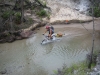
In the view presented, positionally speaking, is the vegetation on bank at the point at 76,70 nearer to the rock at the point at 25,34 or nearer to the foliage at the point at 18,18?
the rock at the point at 25,34

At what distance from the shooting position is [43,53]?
15.5 metres

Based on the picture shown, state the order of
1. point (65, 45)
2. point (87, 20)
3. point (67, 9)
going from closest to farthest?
point (65, 45) < point (87, 20) < point (67, 9)

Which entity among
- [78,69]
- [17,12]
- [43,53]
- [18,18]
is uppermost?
[17,12]

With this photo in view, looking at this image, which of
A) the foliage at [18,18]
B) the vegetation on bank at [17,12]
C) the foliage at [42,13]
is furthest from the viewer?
the foliage at [42,13]

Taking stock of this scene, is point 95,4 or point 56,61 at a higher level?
point 95,4

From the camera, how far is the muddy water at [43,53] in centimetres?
1371

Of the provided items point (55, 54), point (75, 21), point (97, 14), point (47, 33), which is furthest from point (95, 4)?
point (55, 54)

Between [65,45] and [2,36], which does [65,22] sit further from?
[2,36]

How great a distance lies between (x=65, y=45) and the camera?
16312 mm

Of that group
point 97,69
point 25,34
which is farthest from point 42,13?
point 97,69

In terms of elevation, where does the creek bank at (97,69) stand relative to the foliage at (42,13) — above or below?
below

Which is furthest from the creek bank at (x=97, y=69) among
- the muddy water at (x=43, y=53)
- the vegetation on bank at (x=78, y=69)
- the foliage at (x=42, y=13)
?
the foliage at (x=42, y=13)

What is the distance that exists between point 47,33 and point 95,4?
5328 mm

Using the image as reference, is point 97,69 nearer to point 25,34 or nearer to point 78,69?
point 78,69
